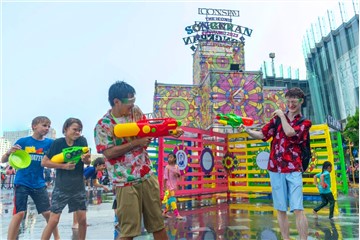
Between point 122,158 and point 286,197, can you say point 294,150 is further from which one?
point 122,158

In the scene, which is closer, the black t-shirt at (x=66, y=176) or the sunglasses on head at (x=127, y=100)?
the sunglasses on head at (x=127, y=100)

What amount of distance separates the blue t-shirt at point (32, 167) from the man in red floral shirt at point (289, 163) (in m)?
2.94

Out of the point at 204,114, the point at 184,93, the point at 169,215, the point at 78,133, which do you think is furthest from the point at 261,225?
the point at 184,93

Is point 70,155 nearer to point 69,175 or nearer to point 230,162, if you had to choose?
point 69,175

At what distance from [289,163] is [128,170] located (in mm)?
1879

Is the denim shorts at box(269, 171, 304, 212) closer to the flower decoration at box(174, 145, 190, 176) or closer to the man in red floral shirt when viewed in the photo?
the man in red floral shirt

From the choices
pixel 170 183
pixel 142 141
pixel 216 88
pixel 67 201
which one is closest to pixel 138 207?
pixel 142 141

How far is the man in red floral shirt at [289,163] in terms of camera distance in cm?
357

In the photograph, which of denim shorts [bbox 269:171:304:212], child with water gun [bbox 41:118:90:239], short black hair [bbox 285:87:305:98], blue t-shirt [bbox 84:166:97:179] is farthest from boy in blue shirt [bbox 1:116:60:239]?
short black hair [bbox 285:87:305:98]

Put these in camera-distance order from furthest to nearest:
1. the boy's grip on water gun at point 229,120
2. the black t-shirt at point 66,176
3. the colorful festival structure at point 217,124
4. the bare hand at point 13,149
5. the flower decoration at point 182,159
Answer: the colorful festival structure at point 217,124
the flower decoration at point 182,159
the bare hand at point 13,149
the boy's grip on water gun at point 229,120
the black t-shirt at point 66,176

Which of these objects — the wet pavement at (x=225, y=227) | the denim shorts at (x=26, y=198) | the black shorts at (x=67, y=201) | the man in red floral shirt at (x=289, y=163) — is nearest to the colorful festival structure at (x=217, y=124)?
the wet pavement at (x=225, y=227)

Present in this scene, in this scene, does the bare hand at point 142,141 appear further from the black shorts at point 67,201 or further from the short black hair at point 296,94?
the short black hair at point 296,94

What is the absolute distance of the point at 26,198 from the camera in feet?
13.7

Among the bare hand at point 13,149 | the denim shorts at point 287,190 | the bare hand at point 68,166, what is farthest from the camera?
the bare hand at point 13,149
